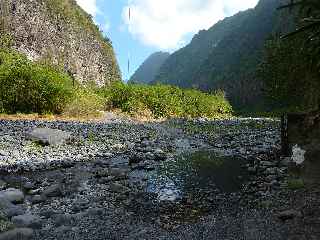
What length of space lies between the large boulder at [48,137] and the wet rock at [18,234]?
9.58 metres

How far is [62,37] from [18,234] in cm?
5946

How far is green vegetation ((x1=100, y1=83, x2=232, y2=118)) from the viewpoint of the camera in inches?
1667

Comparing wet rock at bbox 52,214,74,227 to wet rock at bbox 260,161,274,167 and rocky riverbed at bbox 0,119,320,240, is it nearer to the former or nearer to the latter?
rocky riverbed at bbox 0,119,320,240

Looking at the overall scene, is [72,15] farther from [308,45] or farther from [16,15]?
[308,45]

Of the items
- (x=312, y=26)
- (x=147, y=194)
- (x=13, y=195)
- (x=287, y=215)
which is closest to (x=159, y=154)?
(x=147, y=194)

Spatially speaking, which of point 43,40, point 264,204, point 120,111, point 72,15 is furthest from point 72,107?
point 72,15

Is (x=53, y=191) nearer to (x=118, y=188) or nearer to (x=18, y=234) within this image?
(x=118, y=188)

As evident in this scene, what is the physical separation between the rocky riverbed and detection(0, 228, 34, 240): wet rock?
0.05 feet

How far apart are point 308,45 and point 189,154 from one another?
25.4 ft

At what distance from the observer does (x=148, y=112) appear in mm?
42312

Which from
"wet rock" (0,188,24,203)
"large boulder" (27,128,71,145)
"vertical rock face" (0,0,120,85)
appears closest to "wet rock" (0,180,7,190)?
"wet rock" (0,188,24,203)

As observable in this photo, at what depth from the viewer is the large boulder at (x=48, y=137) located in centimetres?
1712

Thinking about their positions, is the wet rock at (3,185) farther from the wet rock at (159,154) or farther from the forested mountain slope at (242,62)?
the forested mountain slope at (242,62)

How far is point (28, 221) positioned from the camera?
822 centimetres
